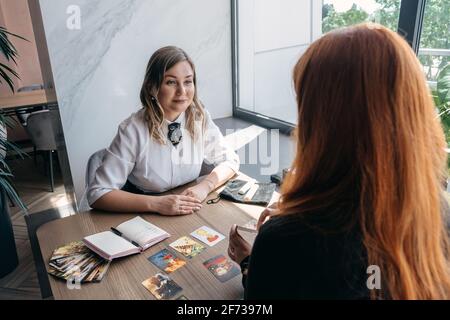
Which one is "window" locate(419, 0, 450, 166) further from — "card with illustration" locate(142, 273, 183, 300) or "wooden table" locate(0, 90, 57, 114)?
"wooden table" locate(0, 90, 57, 114)

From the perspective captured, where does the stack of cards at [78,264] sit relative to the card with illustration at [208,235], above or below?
above

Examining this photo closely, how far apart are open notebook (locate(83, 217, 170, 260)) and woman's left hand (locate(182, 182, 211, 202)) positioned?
242 millimetres

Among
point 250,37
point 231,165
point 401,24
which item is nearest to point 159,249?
point 231,165

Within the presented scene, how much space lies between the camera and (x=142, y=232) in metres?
1.23

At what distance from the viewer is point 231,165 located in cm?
175

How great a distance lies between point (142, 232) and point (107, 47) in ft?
5.16

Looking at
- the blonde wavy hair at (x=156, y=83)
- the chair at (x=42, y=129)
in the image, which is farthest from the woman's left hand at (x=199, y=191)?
the chair at (x=42, y=129)

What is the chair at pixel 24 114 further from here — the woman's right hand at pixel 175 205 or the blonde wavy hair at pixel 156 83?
the woman's right hand at pixel 175 205

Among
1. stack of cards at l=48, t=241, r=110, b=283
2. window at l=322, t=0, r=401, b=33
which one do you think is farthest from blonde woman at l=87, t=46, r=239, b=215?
window at l=322, t=0, r=401, b=33

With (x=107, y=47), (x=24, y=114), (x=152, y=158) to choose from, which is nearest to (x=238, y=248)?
(x=152, y=158)

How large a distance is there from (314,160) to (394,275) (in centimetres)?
25

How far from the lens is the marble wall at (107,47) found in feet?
7.35

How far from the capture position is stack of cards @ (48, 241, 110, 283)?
1.03 metres

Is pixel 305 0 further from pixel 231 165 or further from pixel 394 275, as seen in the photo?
pixel 394 275
